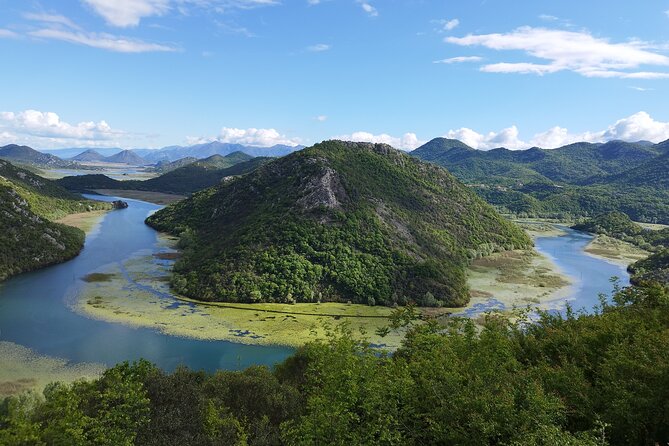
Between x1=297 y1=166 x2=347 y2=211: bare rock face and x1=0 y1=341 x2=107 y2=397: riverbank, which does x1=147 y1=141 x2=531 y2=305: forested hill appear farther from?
x1=0 y1=341 x2=107 y2=397: riverbank

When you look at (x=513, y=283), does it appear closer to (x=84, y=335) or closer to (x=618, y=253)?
(x=618, y=253)

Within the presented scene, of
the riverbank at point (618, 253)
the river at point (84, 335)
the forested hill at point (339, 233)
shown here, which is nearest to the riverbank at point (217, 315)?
the river at point (84, 335)

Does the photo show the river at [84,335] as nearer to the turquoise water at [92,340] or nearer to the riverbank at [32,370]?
the turquoise water at [92,340]

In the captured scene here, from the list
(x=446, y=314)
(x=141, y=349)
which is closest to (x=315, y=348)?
(x=141, y=349)

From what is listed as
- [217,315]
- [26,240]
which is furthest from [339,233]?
[26,240]

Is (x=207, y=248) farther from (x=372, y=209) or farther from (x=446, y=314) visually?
(x=446, y=314)

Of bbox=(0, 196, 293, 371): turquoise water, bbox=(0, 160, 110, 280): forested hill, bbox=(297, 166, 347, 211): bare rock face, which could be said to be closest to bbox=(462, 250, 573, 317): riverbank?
bbox=(297, 166, 347, 211): bare rock face
